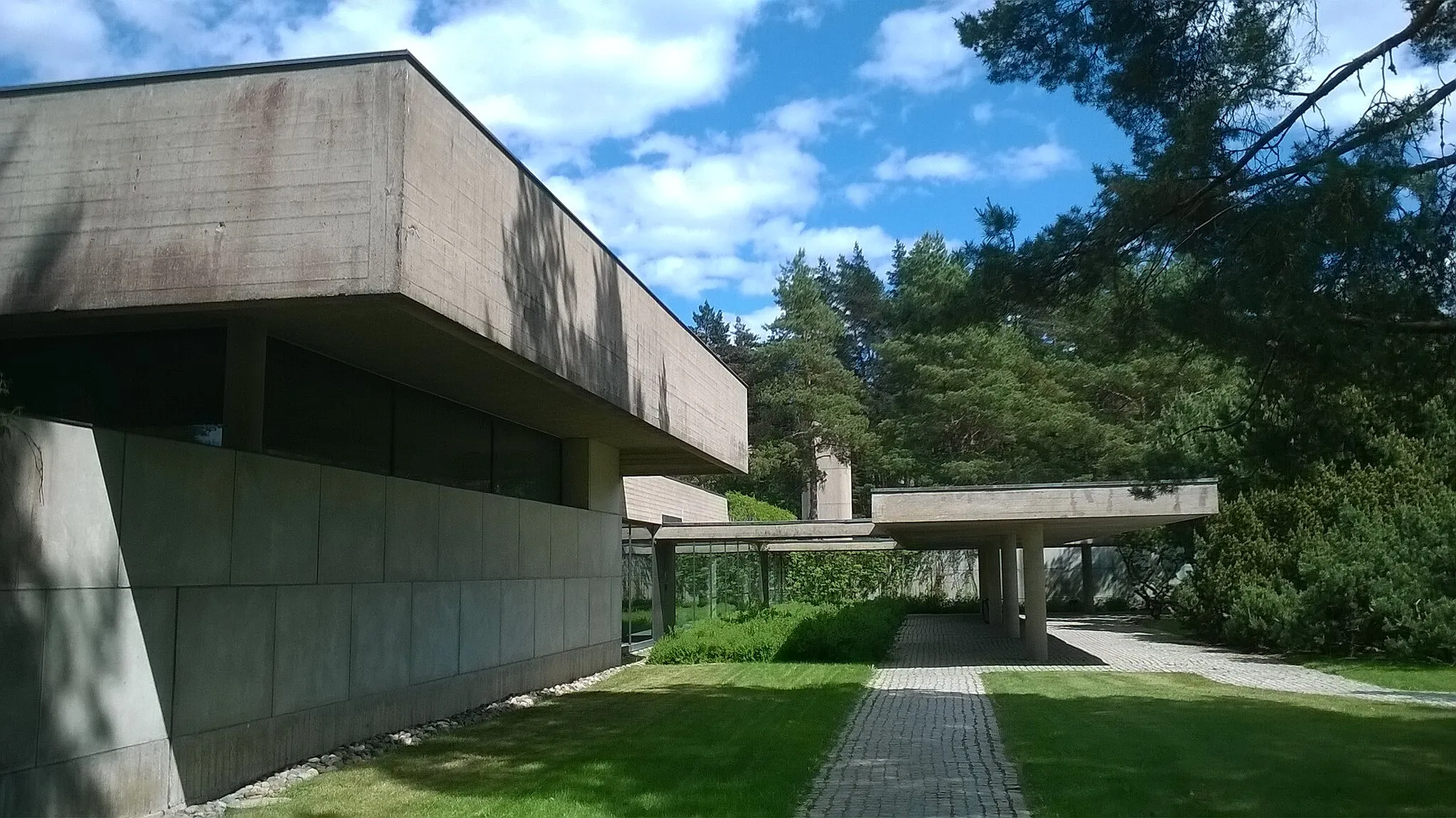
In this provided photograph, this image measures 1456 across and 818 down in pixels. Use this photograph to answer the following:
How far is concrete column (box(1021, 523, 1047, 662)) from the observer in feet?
68.0

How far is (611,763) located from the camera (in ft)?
32.4

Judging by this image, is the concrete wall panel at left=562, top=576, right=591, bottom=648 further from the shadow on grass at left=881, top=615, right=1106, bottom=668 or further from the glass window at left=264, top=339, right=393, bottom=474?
the shadow on grass at left=881, top=615, right=1106, bottom=668

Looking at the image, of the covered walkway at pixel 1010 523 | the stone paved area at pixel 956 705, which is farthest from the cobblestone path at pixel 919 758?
the covered walkway at pixel 1010 523

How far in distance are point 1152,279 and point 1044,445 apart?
1265 inches

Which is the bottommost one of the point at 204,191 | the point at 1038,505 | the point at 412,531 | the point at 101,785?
the point at 101,785

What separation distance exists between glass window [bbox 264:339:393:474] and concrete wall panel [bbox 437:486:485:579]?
0.86m

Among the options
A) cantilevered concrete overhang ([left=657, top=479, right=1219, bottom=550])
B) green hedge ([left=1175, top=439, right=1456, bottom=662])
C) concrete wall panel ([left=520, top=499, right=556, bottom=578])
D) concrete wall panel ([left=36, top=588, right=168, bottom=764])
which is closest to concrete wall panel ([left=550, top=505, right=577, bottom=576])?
concrete wall panel ([left=520, top=499, right=556, bottom=578])

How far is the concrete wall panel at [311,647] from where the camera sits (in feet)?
30.7

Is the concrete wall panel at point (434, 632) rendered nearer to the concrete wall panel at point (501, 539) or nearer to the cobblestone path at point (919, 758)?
the concrete wall panel at point (501, 539)

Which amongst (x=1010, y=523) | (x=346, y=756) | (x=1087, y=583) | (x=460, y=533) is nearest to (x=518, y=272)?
(x=460, y=533)

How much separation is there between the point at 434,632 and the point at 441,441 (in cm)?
237

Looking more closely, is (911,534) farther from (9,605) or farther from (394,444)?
(9,605)

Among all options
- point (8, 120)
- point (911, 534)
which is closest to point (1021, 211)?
point (8, 120)

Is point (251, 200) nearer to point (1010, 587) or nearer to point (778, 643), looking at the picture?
point (778, 643)
